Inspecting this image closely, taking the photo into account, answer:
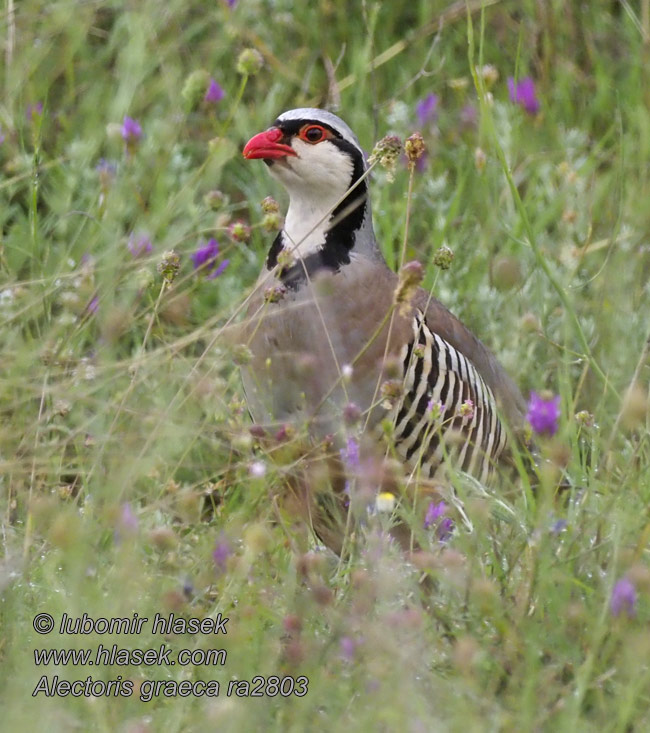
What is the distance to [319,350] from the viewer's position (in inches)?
145

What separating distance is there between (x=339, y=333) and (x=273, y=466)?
0.96 metres

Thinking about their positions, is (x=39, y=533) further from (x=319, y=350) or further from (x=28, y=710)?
(x=319, y=350)

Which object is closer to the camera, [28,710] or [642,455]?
[28,710]

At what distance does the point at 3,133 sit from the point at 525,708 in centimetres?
309

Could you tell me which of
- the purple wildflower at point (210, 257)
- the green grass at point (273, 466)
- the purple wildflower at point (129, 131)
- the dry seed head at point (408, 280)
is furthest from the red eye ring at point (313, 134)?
the dry seed head at point (408, 280)

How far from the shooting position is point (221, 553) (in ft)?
8.91

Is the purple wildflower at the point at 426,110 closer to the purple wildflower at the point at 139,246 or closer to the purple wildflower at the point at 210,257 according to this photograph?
the purple wildflower at the point at 210,257

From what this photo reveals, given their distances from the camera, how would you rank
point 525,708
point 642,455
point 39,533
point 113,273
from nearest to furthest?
point 525,708, point 39,533, point 113,273, point 642,455

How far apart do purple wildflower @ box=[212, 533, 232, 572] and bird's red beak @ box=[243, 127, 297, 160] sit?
1.38 metres

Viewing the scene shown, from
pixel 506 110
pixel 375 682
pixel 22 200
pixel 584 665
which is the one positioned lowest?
pixel 22 200

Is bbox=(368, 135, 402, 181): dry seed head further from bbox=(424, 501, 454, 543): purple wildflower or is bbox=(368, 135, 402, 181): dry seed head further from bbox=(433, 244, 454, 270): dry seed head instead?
bbox=(424, 501, 454, 543): purple wildflower

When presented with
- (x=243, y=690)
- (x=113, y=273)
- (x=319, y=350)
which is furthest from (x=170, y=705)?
(x=319, y=350)

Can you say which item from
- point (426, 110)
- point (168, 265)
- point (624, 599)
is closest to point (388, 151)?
point (168, 265)

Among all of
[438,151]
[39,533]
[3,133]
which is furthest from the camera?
[438,151]
